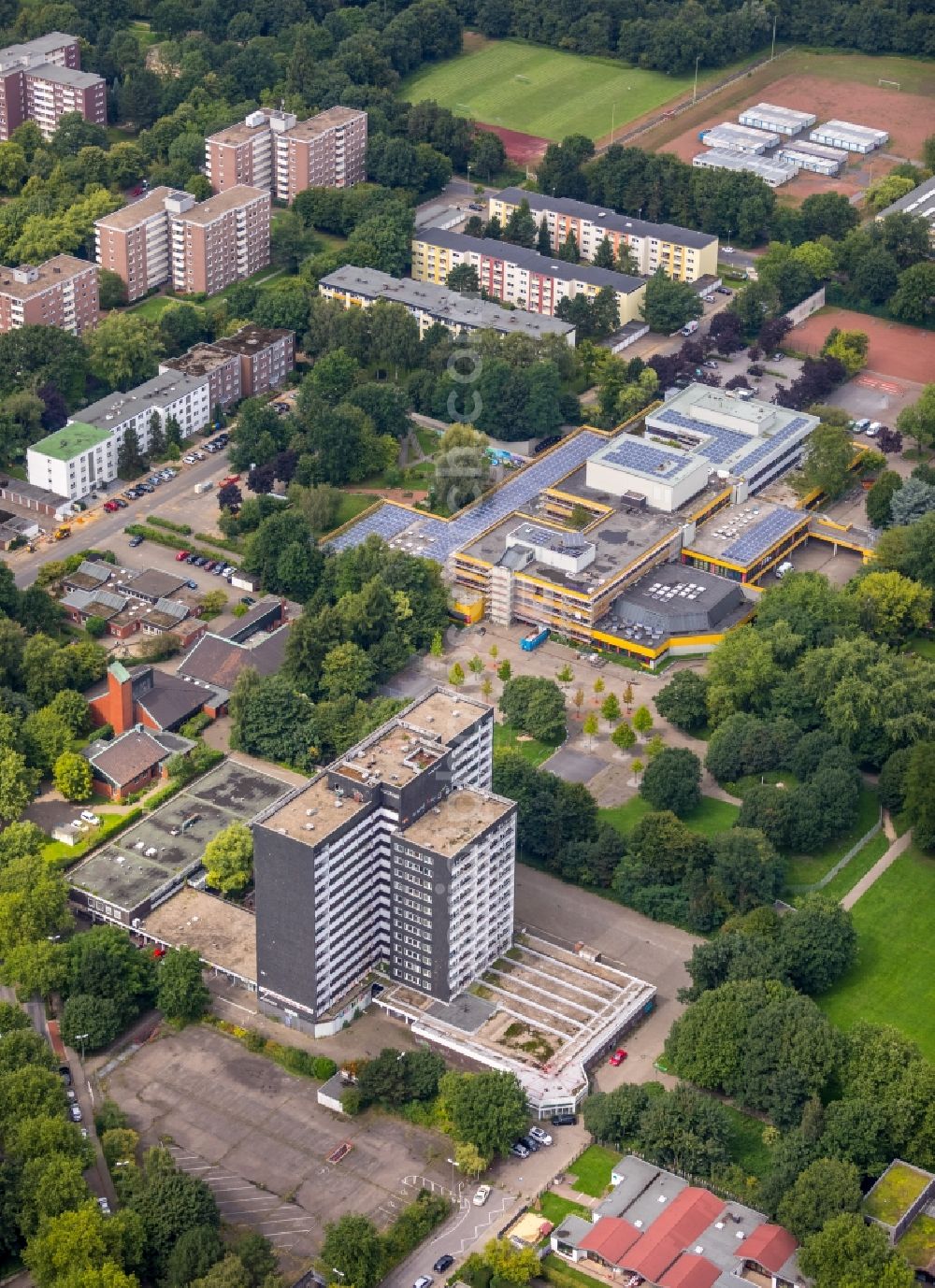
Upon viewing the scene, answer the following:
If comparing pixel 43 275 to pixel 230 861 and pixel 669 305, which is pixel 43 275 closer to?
pixel 669 305

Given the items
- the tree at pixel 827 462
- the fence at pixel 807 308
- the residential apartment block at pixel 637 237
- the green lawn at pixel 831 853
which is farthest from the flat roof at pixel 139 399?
the green lawn at pixel 831 853

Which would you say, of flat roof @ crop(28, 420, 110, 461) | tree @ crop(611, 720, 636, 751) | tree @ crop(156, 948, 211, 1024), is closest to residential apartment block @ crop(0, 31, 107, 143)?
flat roof @ crop(28, 420, 110, 461)

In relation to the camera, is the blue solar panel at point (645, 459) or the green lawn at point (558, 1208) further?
the blue solar panel at point (645, 459)

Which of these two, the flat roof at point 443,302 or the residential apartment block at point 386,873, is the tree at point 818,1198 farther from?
the flat roof at point 443,302

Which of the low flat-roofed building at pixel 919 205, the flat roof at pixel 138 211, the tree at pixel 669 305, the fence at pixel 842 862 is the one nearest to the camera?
the fence at pixel 842 862

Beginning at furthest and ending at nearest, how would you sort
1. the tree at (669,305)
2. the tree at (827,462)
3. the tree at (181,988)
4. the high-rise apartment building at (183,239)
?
the high-rise apartment building at (183,239), the tree at (669,305), the tree at (827,462), the tree at (181,988)

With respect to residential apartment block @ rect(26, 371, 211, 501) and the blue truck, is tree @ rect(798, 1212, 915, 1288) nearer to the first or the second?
the blue truck
